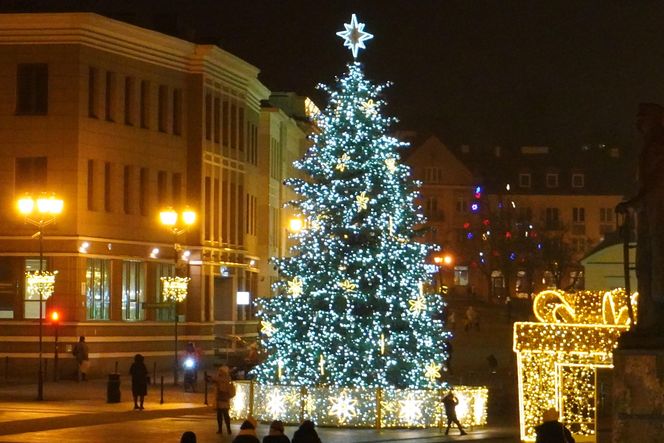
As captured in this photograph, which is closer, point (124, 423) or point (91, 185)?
point (124, 423)

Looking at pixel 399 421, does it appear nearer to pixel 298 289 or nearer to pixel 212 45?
pixel 298 289

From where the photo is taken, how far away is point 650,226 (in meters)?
15.8

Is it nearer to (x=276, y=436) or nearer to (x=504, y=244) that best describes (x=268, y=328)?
(x=276, y=436)

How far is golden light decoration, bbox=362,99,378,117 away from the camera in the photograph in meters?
37.9

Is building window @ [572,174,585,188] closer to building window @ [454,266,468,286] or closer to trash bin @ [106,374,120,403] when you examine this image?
building window @ [454,266,468,286]

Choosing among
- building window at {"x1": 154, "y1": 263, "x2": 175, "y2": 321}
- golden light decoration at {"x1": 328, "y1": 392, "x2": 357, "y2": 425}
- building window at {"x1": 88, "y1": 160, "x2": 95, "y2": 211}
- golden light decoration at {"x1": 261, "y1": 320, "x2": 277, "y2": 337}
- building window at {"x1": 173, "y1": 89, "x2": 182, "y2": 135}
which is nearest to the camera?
golden light decoration at {"x1": 328, "y1": 392, "x2": 357, "y2": 425}

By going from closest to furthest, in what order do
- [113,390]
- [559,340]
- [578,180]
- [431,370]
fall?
[559,340] < [431,370] < [113,390] < [578,180]

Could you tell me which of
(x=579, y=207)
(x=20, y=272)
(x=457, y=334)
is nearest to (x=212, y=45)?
(x=20, y=272)

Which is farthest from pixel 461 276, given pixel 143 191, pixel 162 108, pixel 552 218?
pixel 143 191

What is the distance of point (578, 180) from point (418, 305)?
88561 mm

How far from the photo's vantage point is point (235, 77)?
6950cm

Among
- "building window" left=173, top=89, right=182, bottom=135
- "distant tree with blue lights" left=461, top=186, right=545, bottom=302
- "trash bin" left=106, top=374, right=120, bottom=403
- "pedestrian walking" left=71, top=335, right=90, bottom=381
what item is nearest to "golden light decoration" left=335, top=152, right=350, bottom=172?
"trash bin" left=106, top=374, right=120, bottom=403

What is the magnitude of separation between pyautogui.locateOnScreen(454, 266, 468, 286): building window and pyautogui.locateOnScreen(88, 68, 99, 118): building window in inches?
2527

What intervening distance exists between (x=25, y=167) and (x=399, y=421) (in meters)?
24.7
